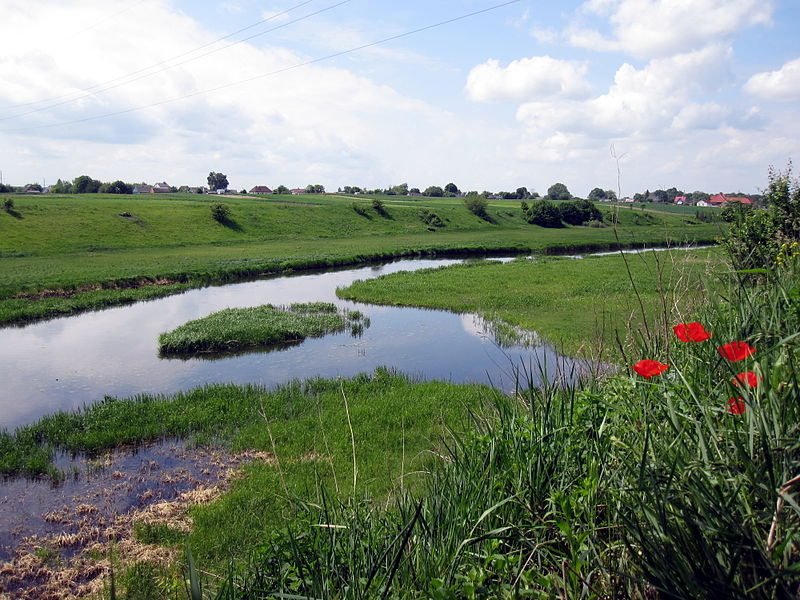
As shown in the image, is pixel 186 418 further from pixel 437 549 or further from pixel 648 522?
pixel 648 522

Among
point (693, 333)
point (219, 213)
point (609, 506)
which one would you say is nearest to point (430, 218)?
point (219, 213)

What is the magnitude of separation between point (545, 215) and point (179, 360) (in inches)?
3054

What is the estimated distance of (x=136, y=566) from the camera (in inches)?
263

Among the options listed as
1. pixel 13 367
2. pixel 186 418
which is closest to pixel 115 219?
pixel 13 367

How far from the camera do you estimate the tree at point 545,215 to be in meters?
86.2

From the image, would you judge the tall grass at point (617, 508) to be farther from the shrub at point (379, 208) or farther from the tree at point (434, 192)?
the tree at point (434, 192)

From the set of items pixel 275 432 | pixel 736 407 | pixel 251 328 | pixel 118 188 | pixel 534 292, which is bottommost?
pixel 275 432

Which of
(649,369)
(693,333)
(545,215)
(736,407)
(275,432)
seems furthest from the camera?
(545,215)

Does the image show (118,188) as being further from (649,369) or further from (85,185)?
(649,369)

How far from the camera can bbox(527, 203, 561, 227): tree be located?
8622 cm

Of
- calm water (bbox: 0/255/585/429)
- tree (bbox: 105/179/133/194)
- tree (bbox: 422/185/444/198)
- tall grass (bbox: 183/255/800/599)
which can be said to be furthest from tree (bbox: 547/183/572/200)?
tall grass (bbox: 183/255/800/599)

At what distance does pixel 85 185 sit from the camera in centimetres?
9856

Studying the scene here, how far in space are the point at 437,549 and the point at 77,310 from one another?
978 inches

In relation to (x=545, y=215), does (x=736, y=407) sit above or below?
below
